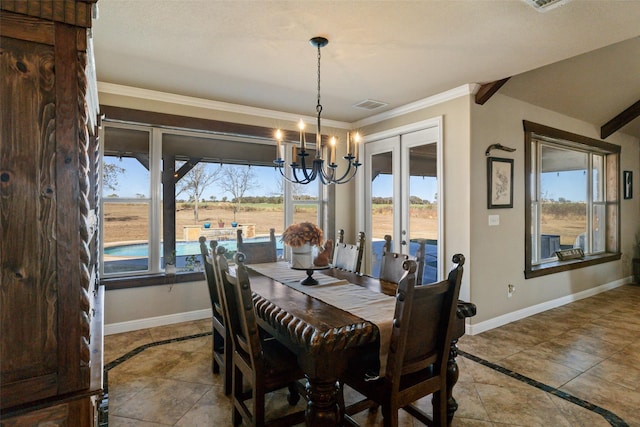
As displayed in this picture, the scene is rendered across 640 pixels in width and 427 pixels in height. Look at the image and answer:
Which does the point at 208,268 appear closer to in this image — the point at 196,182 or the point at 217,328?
the point at 217,328

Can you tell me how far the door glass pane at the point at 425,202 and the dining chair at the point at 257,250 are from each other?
70.3 inches

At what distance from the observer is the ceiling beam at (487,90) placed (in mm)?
3404

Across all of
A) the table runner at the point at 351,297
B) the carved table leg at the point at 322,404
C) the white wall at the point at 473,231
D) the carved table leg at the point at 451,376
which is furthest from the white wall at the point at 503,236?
the carved table leg at the point at 322,404

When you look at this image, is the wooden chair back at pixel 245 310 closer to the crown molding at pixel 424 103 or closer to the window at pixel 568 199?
the crown molding at pixel 424 103

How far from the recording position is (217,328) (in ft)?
8.81

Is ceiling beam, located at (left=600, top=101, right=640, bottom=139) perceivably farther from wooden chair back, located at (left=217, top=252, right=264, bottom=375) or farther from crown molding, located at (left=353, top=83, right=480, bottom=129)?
wooden chair back, located at (left=217, top=252, right=264, bottom=375)

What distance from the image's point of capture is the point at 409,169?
434 cm

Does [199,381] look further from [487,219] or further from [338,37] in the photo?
[487,219]

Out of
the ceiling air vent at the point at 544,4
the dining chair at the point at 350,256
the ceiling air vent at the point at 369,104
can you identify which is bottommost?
the dining chair at the point at 350,256

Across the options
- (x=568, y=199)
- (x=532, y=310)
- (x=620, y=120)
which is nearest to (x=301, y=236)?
(x=532, y=310)

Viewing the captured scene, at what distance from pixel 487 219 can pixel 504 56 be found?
1618 millimetres

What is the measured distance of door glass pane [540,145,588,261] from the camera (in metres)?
4.80

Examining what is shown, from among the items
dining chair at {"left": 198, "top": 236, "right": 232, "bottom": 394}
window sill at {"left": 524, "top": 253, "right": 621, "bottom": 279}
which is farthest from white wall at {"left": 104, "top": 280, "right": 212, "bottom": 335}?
window sill at {"left": 524, "top": 253, "right": 621, "bottom": 279}

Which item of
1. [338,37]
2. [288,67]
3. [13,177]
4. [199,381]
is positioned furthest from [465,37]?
[199,381]
